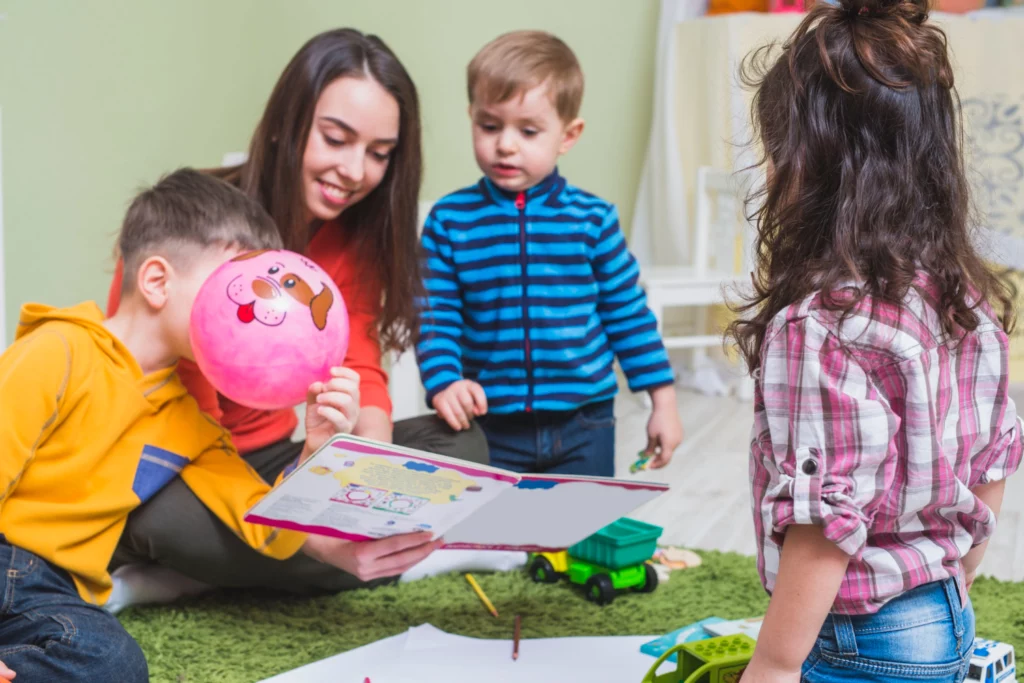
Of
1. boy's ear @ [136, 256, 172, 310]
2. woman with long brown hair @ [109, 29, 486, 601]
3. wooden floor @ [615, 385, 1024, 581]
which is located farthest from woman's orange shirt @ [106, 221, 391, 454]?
wooden floor @ [615, 385, 1024, 581]

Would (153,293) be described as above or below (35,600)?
above

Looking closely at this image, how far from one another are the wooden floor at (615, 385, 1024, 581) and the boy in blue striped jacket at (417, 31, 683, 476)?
0.30m

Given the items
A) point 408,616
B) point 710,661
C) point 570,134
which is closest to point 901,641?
point 710,661

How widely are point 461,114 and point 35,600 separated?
213cm

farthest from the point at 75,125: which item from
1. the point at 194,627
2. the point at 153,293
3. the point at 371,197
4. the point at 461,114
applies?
the point at 461,114

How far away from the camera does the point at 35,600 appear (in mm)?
1078

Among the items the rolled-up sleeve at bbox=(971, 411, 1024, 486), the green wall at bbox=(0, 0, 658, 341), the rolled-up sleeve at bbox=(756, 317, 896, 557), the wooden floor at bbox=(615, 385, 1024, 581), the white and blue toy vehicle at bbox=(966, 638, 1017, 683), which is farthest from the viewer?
the green wall at bbox=(0, 0, 658, 341)

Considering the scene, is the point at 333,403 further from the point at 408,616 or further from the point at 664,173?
the point at 664,173

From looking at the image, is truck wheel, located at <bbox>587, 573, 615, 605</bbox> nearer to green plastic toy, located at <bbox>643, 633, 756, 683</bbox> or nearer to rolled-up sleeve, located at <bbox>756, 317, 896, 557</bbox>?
green plastic toy, located at <bbox>643, 633, 756, 683</bbox>

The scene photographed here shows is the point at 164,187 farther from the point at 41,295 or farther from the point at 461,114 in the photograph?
the point at 461,114

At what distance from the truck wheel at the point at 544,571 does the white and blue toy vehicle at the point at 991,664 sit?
0.56 m

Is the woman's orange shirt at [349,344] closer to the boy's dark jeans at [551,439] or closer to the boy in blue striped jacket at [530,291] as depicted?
the boy in blue striped jacket at [530,291]

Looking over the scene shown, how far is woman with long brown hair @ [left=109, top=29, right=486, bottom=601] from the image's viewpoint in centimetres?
137

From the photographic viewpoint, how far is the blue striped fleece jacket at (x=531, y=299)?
1477mm
